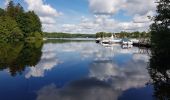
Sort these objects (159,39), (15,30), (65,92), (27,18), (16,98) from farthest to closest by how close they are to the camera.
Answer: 1. (27,18)
2. (15,30)
3. (159,39)
4. (65,92)
5. (16,98)

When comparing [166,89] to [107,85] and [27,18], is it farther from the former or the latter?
[27,18]

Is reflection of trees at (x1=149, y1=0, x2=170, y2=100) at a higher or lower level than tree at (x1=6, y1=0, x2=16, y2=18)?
lower

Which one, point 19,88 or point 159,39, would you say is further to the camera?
point 159,39

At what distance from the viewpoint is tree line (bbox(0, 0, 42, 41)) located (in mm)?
111562

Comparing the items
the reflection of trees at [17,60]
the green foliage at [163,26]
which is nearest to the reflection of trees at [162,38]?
the green foliage at [163,26]

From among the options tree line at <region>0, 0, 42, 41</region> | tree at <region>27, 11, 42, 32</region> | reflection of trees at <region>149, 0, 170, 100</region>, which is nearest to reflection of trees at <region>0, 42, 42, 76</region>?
reflection of trees at <region>149, 0, 170, 100</region>

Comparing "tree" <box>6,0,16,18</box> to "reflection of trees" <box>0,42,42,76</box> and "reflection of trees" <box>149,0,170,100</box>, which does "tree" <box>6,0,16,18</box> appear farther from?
"reflection of trees" <box>149,0,170,100</box>

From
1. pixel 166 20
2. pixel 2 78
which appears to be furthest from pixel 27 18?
pixel 2 78

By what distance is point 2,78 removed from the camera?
28891 mm

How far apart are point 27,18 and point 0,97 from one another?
120 meters

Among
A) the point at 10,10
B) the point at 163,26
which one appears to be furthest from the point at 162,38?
the point at 10,10

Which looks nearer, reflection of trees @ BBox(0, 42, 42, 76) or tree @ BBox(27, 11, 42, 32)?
reflection of trees @ BBox(0, 42, 42, 76)

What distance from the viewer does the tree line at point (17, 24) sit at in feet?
366

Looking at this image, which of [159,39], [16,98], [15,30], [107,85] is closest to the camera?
[16,98]
